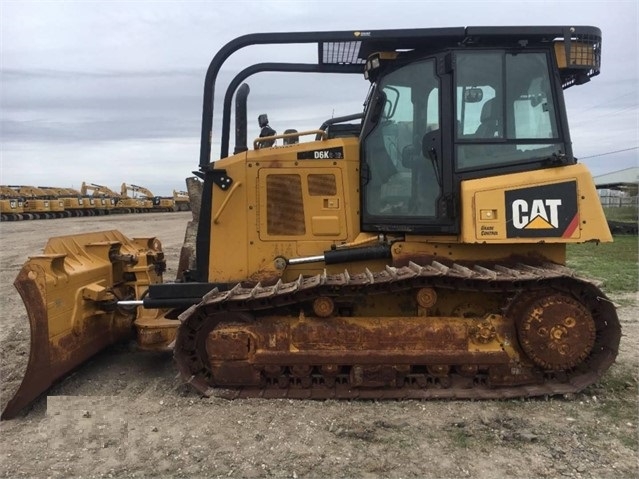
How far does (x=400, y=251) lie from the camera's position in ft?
16.5

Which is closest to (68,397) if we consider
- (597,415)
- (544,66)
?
(597,415)

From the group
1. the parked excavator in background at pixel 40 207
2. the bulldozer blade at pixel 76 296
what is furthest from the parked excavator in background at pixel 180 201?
the bulldozer blade at pixel 76 296

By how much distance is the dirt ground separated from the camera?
11.5 ft

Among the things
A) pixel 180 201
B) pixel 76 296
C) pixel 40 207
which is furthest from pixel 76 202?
pixel 76 296

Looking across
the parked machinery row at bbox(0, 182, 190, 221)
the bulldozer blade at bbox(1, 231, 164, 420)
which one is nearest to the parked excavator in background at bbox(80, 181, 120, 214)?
the parked machinery row at bbox(0, 182, 190, 221)

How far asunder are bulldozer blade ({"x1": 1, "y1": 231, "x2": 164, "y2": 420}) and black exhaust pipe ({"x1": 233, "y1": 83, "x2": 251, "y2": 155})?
1.81m

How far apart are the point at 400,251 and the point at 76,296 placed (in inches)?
A: 121

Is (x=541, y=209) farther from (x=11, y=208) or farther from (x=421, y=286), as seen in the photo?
(x=11, y=208)

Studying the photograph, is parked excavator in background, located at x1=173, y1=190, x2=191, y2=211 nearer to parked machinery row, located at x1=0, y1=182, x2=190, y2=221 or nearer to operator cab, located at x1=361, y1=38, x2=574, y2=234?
parked machinery row, located at x1=0, y1=182, x2=190, y2=221

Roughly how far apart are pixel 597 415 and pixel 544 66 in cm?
299

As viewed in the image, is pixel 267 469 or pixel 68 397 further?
pixel 68 397

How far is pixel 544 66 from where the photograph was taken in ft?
15.9

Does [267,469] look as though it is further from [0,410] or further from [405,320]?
[0,410]

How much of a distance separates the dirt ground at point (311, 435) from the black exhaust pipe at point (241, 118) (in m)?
2.36
